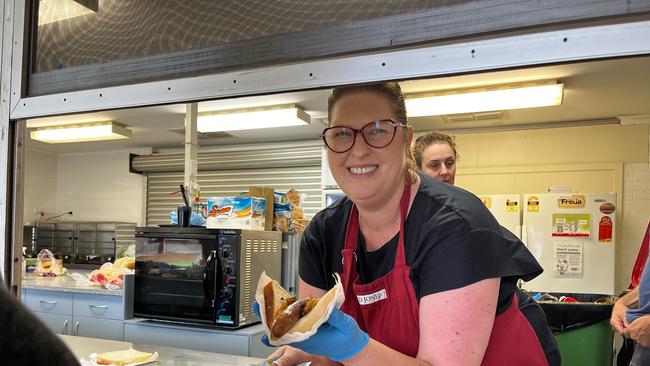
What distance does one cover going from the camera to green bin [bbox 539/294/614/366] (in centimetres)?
306

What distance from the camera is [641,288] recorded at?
2.54 m

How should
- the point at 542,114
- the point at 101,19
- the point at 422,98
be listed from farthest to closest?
the point at 542,114, the point at 422,98, the point at 101,19

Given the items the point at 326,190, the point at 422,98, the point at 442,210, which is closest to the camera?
the point at 442,210

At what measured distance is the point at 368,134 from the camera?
1.36 meters

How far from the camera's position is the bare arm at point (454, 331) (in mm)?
1182

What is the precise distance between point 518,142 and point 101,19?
19.0 ft

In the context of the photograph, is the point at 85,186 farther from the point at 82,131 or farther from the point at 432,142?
the point at 432,142

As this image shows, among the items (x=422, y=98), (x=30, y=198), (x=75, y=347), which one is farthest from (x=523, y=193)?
(x=30, y=198)

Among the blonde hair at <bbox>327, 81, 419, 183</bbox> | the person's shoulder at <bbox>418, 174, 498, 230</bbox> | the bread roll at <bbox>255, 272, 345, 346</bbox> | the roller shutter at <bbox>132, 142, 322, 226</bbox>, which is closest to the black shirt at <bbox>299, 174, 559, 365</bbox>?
the person's shoulder at <bbox>418, 174, 498, 230</bbox>

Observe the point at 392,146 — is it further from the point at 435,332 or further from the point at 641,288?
the point at 641,288

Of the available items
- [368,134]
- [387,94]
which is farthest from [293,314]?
[387,94]

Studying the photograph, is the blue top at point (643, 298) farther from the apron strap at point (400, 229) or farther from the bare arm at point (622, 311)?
the apron strap at point (400, 229)

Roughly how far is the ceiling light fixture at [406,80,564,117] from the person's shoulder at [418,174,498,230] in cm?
348

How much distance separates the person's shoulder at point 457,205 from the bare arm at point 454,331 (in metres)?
0.16
